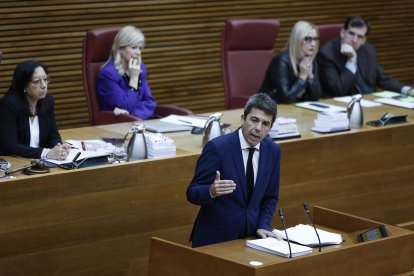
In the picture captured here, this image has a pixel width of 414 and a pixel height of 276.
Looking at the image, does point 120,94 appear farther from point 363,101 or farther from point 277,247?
point 277,247

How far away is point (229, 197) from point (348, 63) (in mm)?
3689

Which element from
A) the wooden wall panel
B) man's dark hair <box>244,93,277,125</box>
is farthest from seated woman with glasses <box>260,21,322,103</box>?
man's dark hair <box>244,93,277,125</box>

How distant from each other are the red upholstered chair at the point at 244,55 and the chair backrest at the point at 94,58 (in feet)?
3.94

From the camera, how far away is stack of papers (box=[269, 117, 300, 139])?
646 cm

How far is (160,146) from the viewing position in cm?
592

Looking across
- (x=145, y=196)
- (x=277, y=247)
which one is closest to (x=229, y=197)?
(x=277, y=247)

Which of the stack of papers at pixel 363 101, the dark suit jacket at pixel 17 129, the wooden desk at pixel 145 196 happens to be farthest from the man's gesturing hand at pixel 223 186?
the stack of papers at pixel 363 101

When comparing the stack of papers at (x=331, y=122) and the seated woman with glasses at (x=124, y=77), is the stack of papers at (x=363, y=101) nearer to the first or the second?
the stack of papers at (x=331, y=122)

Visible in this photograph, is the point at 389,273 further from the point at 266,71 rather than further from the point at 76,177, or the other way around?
the point at 266,71

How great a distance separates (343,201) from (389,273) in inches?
75.3

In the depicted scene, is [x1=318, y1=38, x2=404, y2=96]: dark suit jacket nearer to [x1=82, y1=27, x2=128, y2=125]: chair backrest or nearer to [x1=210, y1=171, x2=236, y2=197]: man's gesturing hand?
[x1=82, y1=27, x2=128, y2=125]: chair backrest

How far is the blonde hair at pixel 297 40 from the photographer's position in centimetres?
770

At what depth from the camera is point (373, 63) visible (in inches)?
338

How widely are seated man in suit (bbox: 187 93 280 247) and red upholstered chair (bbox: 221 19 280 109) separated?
3.10 m
